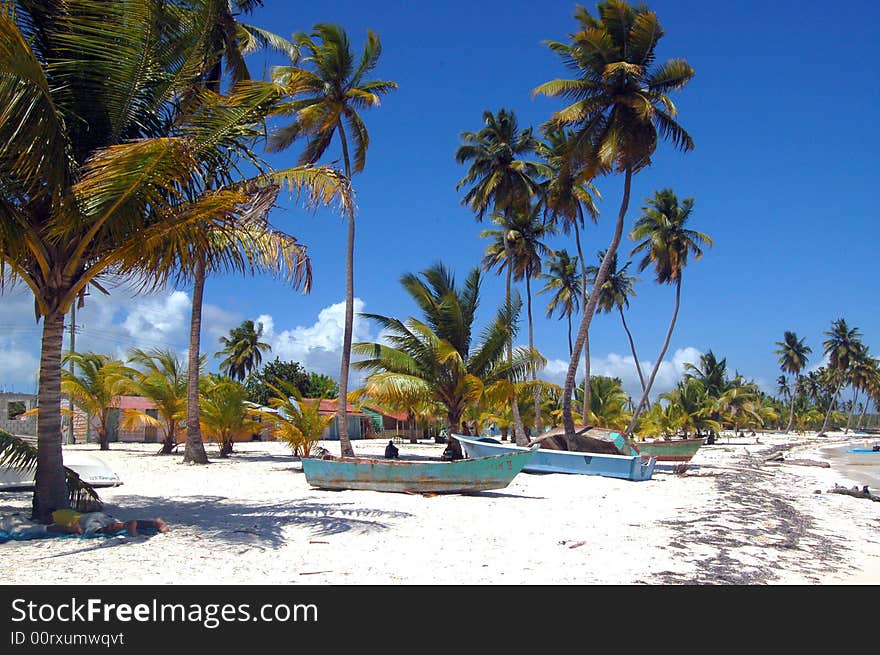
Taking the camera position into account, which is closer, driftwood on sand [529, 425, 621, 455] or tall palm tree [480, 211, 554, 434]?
driftwood on sand [529, 425, 621, 455]

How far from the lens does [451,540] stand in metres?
9.10

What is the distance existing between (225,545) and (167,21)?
690 centimetres

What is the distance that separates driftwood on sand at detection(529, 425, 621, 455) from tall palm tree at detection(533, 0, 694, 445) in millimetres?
329

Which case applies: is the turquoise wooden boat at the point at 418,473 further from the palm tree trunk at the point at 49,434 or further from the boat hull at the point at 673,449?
the boat hull at the point at 673,449

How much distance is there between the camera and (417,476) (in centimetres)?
1394

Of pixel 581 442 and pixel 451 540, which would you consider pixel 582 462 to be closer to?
pixel 581 442

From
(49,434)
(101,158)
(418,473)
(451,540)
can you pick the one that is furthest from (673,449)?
(101,158)

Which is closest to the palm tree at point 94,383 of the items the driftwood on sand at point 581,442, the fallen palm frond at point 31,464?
→ the driftwood on sand at point 581,442

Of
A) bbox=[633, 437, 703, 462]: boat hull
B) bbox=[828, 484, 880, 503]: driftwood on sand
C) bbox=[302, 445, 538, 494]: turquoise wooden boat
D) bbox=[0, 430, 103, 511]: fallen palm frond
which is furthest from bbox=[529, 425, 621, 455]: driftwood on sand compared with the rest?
bbox=[0, 430, 103, 511]: fallen palm frond

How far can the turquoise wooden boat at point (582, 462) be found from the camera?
20.1m

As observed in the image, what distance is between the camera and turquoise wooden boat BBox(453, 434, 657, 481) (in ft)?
66.1

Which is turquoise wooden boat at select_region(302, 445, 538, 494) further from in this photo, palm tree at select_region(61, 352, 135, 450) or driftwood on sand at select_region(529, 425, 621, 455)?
palm tree at select_region(61, 352, 135, 450)

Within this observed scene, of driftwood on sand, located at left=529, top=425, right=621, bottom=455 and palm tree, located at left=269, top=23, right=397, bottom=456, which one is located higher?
palm tree, located at left=269, top=23, right=397, bottom=456
